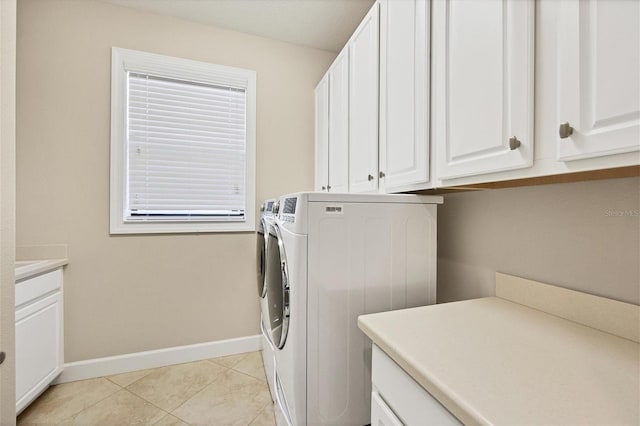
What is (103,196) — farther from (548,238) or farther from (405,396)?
(548,238)

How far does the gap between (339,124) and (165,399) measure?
2157mm

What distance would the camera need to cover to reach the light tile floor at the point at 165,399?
5.32 feet

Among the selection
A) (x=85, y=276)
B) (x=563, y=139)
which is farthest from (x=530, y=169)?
(x=85, y=276)

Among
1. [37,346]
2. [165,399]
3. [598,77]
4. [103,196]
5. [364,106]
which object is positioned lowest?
[165,399]

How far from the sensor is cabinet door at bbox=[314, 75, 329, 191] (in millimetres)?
2287

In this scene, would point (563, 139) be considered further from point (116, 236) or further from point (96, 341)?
point (96, 341)

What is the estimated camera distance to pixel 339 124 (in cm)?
202

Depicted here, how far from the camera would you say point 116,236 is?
6.88 feet

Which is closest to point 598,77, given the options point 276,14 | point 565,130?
point 565,130

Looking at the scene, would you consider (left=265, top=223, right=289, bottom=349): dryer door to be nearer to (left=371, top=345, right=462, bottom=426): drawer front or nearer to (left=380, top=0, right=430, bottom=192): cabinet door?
(left=371, top=345, right=462, bottom=426): drawer front

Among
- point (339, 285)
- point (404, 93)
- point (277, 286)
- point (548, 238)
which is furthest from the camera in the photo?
point (277, 286)

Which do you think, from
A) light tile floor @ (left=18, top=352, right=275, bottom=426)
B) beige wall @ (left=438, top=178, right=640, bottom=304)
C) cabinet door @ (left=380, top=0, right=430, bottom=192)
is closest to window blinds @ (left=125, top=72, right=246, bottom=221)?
light tile floor @ (left=18, top=352, right=275, bottom=426)

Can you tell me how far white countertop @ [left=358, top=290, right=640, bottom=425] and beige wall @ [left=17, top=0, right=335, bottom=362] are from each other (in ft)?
5.78

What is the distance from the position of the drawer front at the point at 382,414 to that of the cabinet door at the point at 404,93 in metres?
0.80
